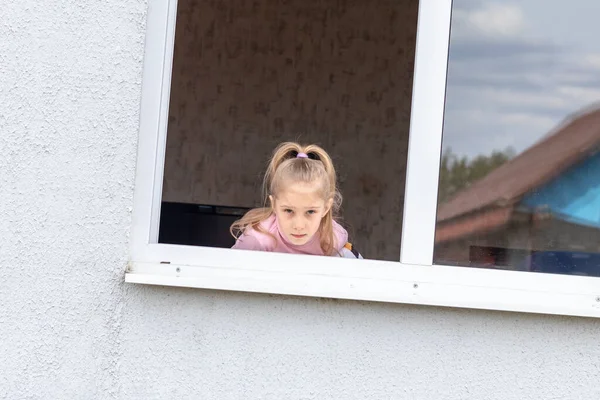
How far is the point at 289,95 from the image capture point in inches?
281

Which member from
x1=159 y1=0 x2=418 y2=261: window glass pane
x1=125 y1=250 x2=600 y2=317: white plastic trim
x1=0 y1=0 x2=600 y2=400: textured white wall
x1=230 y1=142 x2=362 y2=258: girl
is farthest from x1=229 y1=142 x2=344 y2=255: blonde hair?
x1=159 y1=0 x2=418 y2=261: window glass pane

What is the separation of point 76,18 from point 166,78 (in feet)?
1.03

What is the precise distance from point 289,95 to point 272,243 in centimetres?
441

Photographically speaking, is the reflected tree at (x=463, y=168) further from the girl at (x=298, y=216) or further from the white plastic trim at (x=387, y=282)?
the girl at (x=298, y=216)

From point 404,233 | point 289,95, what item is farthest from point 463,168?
point 289,95

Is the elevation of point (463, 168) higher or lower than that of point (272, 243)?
higher

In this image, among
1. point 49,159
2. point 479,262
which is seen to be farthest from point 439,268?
point 49,159

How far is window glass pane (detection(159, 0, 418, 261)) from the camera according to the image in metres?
7.05

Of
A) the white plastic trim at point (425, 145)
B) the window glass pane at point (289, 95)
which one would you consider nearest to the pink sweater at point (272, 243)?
the white plastic trim at point (425, 145)

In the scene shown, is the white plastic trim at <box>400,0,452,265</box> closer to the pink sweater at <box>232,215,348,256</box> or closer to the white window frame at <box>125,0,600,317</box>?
the white window frame at <box>125,0,600,317</box>

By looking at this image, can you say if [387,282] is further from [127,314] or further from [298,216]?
[127,314]

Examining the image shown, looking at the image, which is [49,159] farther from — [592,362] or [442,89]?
[592,362]

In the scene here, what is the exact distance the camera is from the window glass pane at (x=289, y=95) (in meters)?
7.05

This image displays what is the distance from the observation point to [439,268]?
2609 mm
